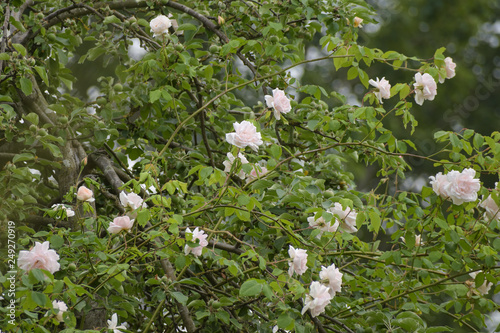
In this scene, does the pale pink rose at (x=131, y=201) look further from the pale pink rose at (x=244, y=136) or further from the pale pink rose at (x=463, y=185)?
the pale pink rose at (x=463, y=185)

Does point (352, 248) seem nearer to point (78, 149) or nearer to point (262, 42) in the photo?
point (262, 42)

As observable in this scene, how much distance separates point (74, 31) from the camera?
2354mm

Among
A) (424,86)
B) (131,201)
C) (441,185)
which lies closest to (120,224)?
(131,201)

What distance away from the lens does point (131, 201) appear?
1.56 metres

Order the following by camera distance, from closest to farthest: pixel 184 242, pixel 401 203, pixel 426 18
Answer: pixel 184 242, pixel 401 203, pixel 426 18

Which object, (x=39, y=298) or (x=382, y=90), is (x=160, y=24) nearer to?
(x=382, y=90)

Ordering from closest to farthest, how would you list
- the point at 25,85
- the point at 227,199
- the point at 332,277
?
the point at 332,277
the point at 227,199
the point at 25,85

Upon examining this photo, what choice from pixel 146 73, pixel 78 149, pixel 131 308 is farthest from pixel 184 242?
pixel 78 149

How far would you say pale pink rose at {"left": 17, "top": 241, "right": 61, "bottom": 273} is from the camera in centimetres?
142

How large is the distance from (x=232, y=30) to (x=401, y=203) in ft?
3.25

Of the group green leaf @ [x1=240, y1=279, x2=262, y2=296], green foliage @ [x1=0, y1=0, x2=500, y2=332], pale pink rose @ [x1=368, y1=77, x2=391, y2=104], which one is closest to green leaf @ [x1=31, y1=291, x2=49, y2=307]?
green foliage @ [x1=0, y1=0, x2=500, y2=332]

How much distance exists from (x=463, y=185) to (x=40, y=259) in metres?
1.08

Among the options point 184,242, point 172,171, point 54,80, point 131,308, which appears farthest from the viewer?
point 54,80

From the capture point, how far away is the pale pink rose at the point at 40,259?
4.65ft
